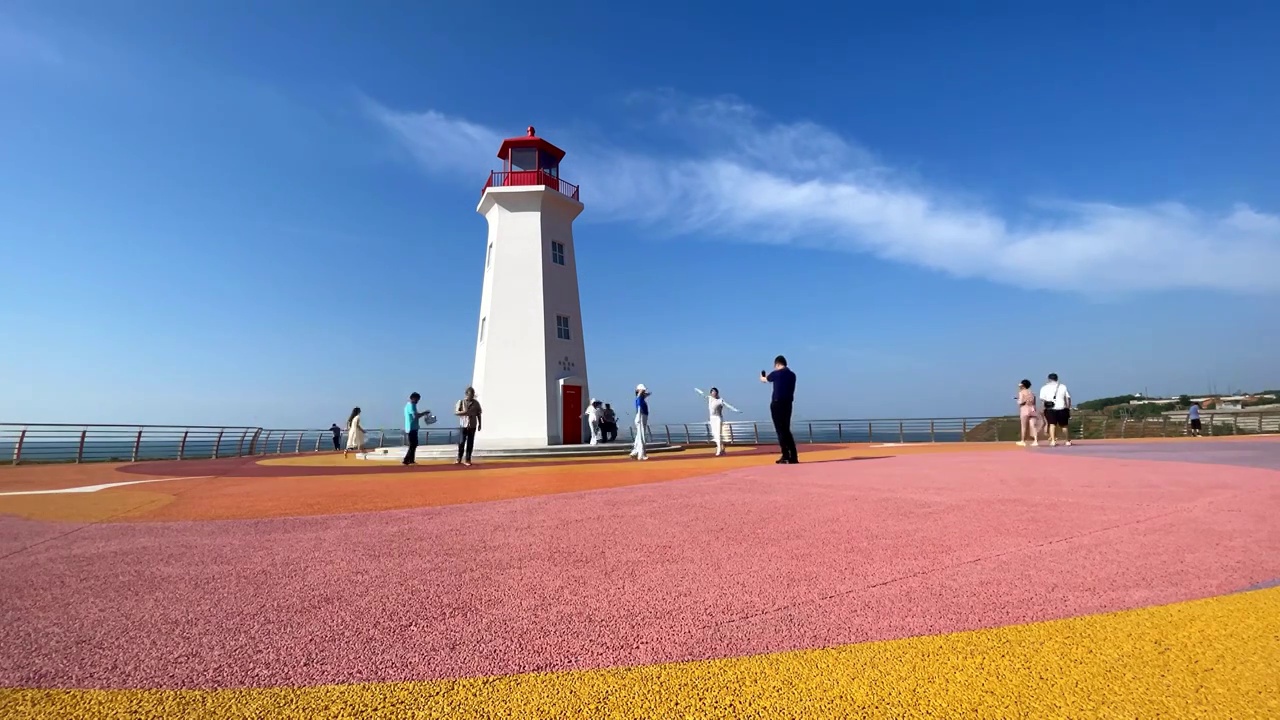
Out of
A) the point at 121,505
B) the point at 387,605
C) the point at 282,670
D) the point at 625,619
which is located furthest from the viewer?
the point at 121,505

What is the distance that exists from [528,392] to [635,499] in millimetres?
13566

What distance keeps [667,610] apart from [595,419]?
54.3 feet

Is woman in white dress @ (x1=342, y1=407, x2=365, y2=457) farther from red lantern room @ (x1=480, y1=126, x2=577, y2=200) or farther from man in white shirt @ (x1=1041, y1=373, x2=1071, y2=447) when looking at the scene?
man in white shirt @ (x1=1041, y1=373, x2=1071, y2=447)

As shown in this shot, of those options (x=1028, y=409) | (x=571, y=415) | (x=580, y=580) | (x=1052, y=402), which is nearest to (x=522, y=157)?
(x=571, y=415)

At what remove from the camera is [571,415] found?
767 inches

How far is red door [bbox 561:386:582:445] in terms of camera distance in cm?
1927

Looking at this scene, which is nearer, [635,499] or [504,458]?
[635,499]

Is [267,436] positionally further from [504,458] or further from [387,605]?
[387,605]

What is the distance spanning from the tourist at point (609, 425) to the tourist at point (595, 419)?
0.69 ft

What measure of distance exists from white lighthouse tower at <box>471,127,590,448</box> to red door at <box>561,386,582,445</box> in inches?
1.3

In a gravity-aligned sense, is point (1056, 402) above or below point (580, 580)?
above

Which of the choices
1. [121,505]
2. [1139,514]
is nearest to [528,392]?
[121,505]

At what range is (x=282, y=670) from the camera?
2.01 metres

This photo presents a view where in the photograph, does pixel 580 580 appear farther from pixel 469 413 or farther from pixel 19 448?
pixel 19 448
